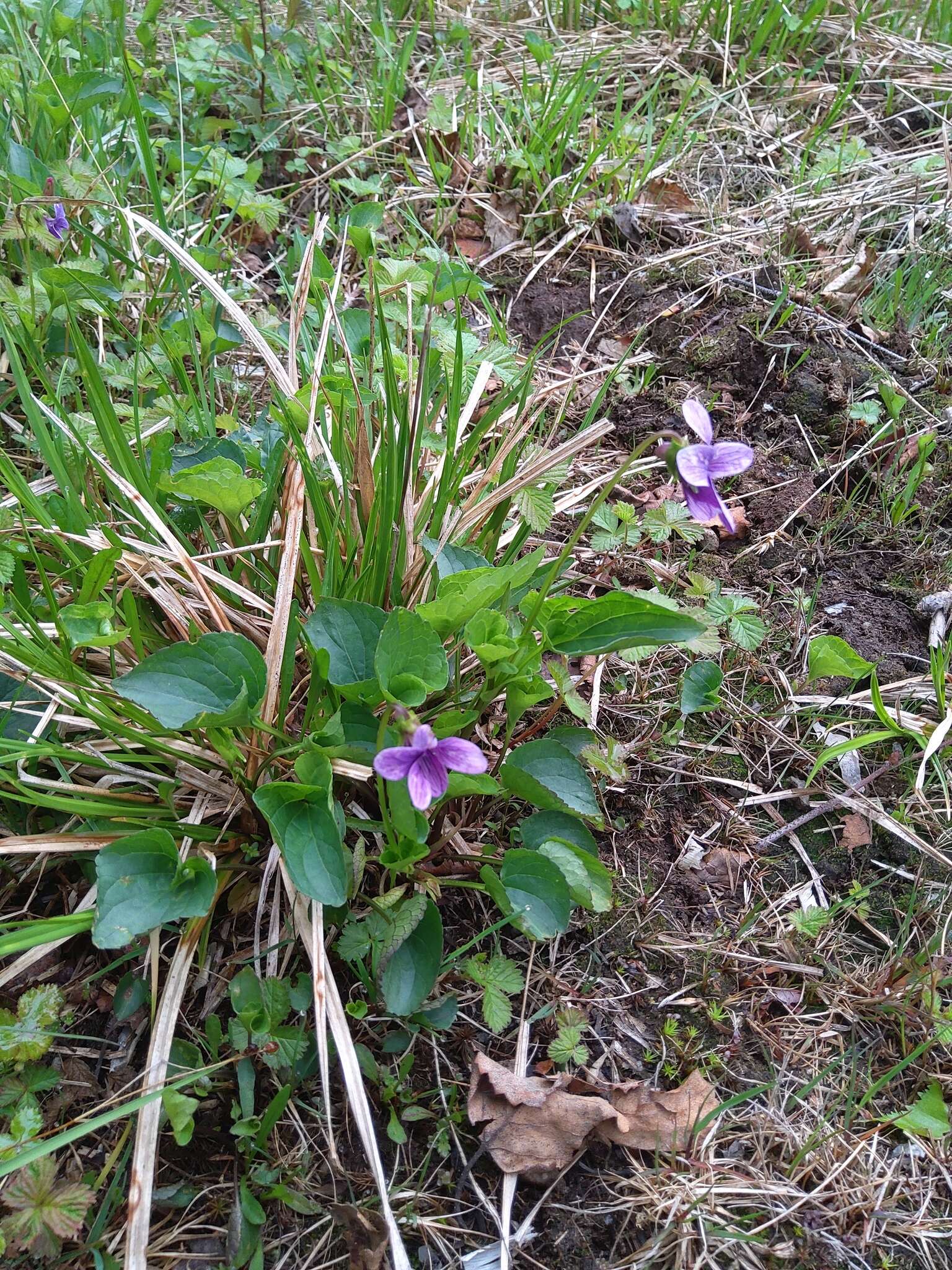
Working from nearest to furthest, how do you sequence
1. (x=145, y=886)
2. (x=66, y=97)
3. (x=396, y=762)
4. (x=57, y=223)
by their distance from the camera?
(x=396, y=762)
(x=145, y=886)
(x=57, y=223)
(x=66, y=97)

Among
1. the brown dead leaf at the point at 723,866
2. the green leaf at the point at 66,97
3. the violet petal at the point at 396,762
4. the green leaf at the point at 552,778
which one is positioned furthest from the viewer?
the green leaf at the point at 66,97

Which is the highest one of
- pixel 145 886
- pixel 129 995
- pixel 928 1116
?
pixel 145 886

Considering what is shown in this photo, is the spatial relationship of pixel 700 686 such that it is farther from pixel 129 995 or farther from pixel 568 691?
pixel 129 995

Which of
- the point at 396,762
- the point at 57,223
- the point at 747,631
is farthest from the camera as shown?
the point at 57,223

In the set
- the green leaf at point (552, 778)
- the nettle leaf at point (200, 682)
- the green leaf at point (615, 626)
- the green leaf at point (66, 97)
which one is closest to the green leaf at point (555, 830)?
the green leaf at point (552, 778)

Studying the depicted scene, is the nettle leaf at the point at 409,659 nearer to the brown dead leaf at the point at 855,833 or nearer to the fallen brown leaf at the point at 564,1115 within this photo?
the fallen brown leaf at the point at 564,1115

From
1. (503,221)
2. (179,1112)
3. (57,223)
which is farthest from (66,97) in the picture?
(179,1112)

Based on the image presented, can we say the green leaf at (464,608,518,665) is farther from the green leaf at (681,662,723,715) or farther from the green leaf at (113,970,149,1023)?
the green leaf at (113,970,149,1023)
